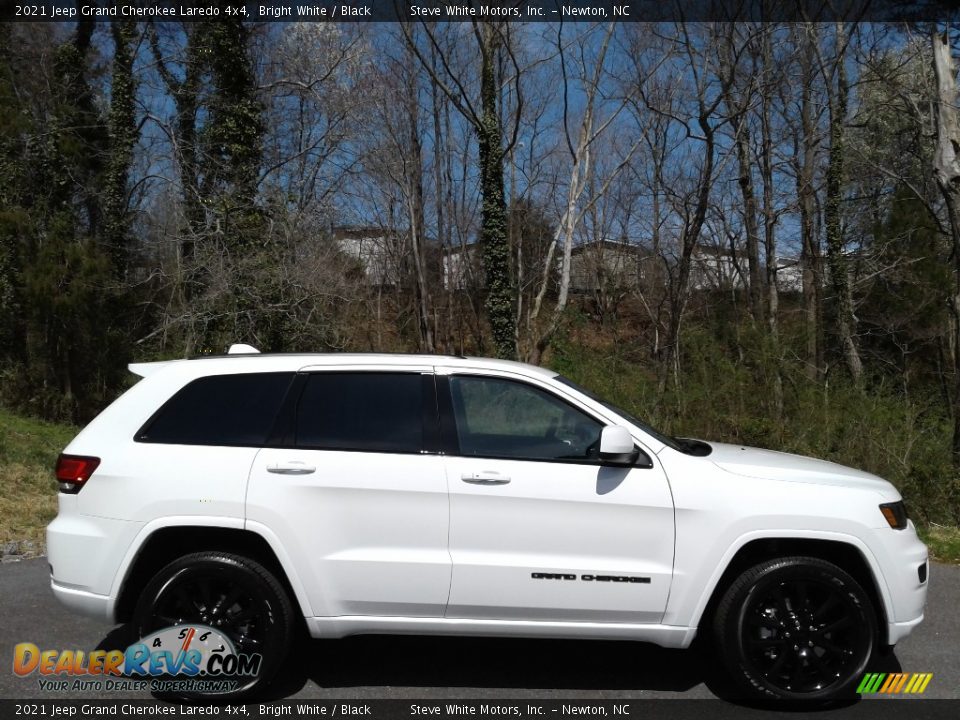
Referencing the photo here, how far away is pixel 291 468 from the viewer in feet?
13.6

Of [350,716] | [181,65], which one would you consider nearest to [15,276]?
[181,65]

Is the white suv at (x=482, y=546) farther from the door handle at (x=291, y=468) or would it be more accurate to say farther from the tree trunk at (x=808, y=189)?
the tree trunk at (x=808, y=189)

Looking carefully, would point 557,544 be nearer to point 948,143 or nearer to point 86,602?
point 86,602

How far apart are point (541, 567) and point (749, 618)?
3.65 ft

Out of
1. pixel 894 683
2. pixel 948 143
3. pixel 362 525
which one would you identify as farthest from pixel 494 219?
pixel 894 683

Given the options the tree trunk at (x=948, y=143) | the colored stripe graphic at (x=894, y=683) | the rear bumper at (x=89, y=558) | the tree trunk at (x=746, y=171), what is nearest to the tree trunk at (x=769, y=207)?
the tree trunk at (x=746, y=171)

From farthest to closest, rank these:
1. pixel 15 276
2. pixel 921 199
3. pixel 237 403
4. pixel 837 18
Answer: pixel 921 199
pixel 15 276
pixel 837 18
pixel 237 403

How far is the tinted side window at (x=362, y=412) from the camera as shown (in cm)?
425

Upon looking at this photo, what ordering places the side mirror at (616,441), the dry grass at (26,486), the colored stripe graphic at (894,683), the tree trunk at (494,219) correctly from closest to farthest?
the side mirror at (616,441), the colored stripe graphic at (894,683), the dry grass at (26,486), the tree trunk at (494,219)

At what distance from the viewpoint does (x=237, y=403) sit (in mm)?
4387

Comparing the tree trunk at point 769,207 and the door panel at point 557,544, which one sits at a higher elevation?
the tree trunk at point 769,207

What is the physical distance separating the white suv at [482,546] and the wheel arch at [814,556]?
0.05 ft

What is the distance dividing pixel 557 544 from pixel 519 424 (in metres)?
0.88

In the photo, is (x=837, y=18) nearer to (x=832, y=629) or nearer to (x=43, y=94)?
(x=832, y=629)
